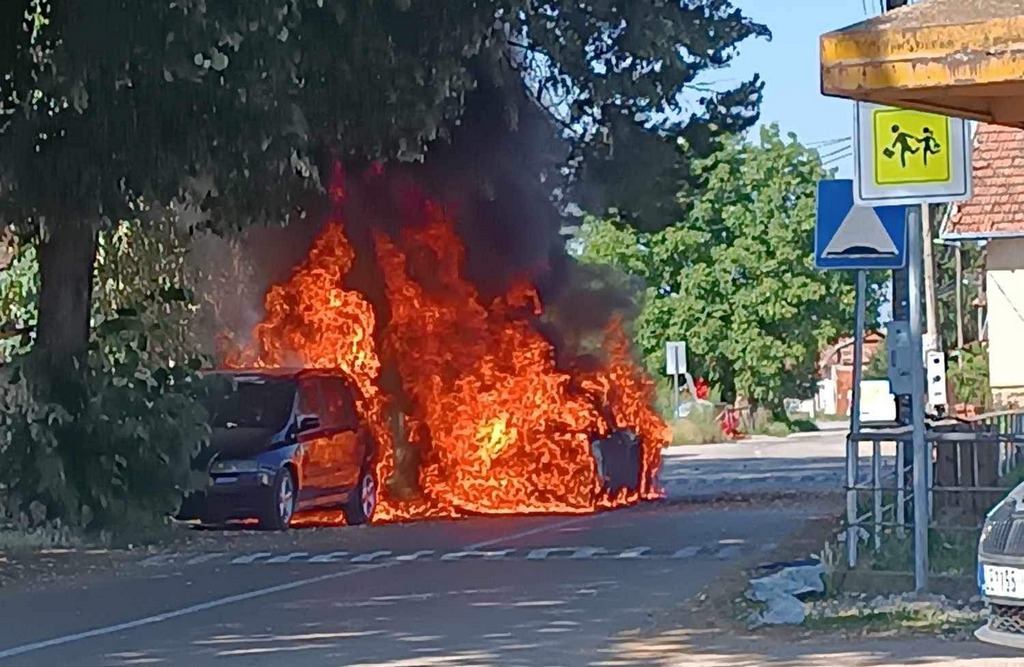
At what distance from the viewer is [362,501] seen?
72.3 feet

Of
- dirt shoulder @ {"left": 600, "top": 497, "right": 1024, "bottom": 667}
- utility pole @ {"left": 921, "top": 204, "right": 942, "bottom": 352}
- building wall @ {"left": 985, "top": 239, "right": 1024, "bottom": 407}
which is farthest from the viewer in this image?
utility pole @ {"left": 921, "top": 204, "right": 942, "bottom": 352}

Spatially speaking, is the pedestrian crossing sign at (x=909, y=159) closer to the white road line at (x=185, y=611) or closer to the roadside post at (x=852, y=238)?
the roadside post at (x=852, y=238)

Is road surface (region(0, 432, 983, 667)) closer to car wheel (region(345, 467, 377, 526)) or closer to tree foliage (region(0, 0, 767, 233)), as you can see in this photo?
car wheel (region(345, 467, 377, 526))

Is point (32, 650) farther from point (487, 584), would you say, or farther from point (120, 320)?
point (120, 320)

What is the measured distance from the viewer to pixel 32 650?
40.0 ft

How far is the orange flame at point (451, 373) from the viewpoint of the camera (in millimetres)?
23984

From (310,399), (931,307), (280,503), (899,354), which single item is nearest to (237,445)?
(280,503)

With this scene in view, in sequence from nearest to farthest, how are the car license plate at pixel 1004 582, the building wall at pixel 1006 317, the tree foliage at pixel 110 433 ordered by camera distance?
1. the car license plate at pixel 1004 582
2. the tree foliage at pixel 110 433
3. the building wall at pixel 1006 317

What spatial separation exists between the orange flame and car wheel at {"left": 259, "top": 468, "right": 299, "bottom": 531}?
3.31 m

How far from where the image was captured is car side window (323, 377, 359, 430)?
71.2 feet

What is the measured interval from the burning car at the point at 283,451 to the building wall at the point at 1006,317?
1591 cm

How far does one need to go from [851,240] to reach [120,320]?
9.72 meters

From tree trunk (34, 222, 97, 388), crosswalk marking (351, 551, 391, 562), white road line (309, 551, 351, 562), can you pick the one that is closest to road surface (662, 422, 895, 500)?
crosswalk marking (351, 551, 391, 562)

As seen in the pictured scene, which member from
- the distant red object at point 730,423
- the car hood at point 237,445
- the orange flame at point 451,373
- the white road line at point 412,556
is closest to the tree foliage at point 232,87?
the car hood at point 237,445
